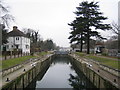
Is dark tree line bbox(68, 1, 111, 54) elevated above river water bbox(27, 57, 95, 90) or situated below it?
above

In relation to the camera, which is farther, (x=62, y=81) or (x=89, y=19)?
(x=89, y=19)

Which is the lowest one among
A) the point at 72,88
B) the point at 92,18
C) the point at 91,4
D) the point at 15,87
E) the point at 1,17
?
the point at 72,88

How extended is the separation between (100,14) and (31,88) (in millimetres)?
26166

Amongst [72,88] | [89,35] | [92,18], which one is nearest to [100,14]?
[92,18]

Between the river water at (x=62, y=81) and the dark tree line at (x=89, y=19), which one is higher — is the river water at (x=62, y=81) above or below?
below

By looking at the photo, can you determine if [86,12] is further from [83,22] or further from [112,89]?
[112,89]

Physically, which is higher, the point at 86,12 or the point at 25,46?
the point at 86,12

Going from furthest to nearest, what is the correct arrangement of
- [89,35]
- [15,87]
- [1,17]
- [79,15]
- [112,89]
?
1. [79,15]
2. [89,35]
3. [1,17]
4. [15,87]
5. [112,89]

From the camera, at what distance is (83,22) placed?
36562mm

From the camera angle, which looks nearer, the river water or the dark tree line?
the river water

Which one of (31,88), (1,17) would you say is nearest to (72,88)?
(31,88)

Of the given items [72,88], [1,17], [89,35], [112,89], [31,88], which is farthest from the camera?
[89,35]

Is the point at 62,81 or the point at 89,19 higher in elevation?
the point at 89,19

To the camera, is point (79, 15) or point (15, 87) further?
point (79, 15)
